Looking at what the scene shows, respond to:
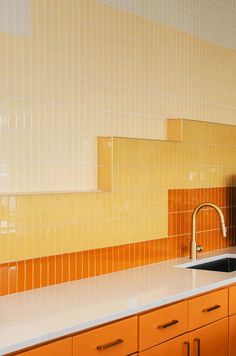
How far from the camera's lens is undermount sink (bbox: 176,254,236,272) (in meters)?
3.83

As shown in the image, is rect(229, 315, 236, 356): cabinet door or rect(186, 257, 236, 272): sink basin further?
rect(186, 257, 236, 272): sink basin

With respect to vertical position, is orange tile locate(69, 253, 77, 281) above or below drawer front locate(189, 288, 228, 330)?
above

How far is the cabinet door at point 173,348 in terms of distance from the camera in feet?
9.05

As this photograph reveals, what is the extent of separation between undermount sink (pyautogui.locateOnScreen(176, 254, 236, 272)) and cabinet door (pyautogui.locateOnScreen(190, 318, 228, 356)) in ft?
1.86

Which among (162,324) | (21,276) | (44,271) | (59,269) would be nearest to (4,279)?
(21,276)

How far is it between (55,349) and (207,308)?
3.58 ft

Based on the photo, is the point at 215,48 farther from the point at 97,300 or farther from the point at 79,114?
the point at 97,300

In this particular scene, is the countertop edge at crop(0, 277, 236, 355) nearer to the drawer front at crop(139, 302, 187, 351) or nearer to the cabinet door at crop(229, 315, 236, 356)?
the drawer front at crop(139, 302, 187, 351)

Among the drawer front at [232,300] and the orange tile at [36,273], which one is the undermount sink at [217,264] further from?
the orange tile at [36,273]

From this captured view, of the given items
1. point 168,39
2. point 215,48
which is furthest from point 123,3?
point 215,48

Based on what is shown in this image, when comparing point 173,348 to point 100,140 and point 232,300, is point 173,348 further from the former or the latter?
point 100,140

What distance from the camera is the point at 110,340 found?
2.53 meters

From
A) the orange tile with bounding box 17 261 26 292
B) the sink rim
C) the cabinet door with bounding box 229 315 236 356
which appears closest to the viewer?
the orange tile with bounding box 17 261 26 292

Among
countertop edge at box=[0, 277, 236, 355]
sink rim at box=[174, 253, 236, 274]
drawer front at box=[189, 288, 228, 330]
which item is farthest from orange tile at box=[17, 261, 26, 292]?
sink rim at box=[174, 253, 236, 274]
